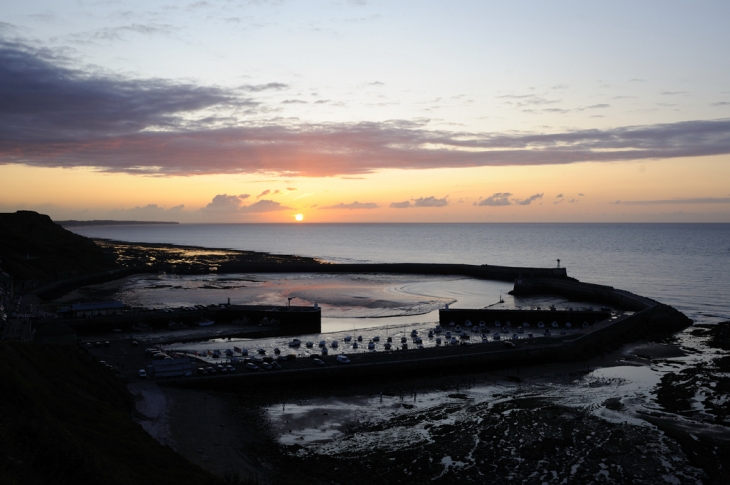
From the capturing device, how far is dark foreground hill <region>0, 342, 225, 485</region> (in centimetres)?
1811

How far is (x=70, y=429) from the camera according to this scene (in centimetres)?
2250

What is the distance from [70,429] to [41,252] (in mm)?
105885

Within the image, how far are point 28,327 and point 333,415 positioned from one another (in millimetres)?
32139

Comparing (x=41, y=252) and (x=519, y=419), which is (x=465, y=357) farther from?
(x=41, y=252)

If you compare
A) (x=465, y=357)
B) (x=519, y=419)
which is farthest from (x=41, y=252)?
(x=519, y=419)

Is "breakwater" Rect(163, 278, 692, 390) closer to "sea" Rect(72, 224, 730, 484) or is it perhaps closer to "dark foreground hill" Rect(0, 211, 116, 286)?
"sea" Rect(72, 224, 730, 484)

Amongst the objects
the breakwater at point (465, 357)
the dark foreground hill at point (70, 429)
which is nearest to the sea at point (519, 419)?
the breakwater at point (465, 357)

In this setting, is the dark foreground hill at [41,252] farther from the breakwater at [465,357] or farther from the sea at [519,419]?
the breakwater at [465,357]

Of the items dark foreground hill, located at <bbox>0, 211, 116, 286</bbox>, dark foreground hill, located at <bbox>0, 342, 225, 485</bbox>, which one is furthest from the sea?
dark foreground hill, located at <bbox>0, 211, 116, 286</bbox>

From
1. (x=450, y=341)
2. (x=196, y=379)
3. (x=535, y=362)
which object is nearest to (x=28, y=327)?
(x=196, y=379)

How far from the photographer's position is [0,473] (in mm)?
15469

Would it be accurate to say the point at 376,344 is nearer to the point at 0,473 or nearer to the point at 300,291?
the point at 0,473

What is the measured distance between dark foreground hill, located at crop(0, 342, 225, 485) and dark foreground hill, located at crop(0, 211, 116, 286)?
66.9 metres

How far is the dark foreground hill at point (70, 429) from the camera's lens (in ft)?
59.4
